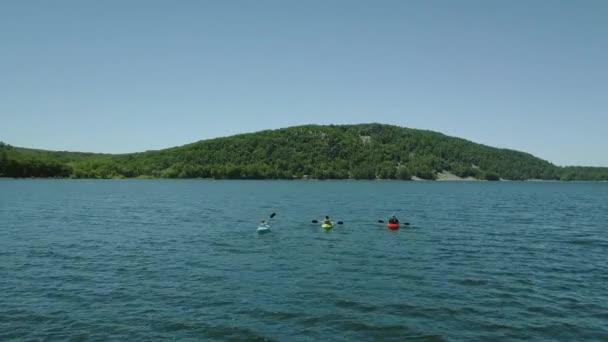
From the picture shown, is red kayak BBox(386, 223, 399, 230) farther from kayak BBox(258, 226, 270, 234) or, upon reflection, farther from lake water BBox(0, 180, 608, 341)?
kayak BBox(258, 226, 270, 234)

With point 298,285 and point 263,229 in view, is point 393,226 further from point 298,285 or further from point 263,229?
point 298,285

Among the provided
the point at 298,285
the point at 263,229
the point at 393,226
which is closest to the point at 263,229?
the point at 263,229

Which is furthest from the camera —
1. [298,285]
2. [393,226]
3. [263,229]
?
[393,226]

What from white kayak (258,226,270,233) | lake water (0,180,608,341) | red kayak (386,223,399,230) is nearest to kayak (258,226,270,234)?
white kayak (258,226,270,233)

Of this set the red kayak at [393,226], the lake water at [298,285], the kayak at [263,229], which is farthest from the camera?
the red kayak at [393,226]

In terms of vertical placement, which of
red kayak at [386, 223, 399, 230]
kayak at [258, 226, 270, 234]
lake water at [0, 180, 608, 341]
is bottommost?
lake water at [0, 180, 608, 341]

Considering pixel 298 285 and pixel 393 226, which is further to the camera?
pixel 393 226

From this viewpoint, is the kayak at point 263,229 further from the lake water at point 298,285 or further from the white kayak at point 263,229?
the lake water at point 298,285

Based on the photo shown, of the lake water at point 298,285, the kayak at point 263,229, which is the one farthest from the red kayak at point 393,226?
the kayak at point 263,229

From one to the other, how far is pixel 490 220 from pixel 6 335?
73.7m

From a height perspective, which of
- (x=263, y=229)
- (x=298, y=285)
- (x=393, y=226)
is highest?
(x=393, y=226)

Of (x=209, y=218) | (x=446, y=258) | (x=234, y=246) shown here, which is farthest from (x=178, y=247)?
(x=209, y=218)

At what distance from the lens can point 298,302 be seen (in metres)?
26.5

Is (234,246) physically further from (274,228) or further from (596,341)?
(596,341)
